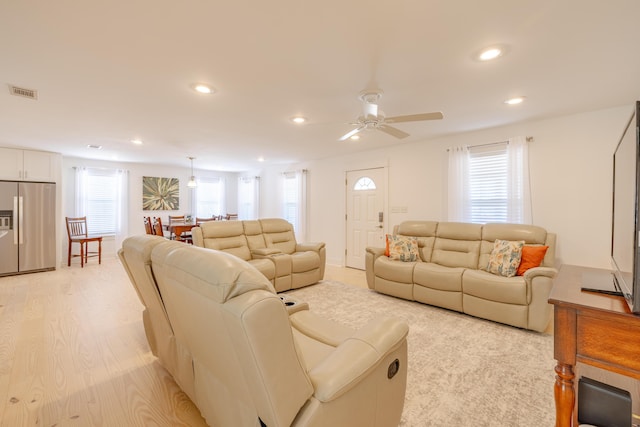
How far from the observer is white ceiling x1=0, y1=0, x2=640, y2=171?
5.15 feet

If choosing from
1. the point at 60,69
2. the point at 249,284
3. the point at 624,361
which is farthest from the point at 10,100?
the point at 624,361

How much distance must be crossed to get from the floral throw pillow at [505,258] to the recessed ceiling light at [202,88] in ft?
11.8

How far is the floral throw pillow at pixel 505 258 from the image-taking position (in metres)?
3.10

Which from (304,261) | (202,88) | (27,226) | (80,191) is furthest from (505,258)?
(80,191)

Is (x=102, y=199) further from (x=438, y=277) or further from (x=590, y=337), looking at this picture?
(x=590, y=337)

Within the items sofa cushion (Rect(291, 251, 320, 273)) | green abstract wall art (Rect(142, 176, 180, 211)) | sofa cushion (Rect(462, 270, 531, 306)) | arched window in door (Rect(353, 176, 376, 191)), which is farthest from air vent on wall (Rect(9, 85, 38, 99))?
sofa cushion (Rect(462, 270, 531, 306))

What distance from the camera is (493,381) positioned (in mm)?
1968

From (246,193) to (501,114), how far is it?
649 centimetres

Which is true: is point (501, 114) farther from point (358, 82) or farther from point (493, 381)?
point (493, 381)

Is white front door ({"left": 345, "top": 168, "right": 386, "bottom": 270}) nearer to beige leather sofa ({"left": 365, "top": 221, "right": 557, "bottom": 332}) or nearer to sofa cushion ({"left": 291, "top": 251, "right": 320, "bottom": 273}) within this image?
beige leather sofa ({"left": 365, "top": 221, "right": 557, "bottom": 332})

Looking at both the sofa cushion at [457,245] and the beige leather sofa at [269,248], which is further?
the beige leather sofa at [269,248]

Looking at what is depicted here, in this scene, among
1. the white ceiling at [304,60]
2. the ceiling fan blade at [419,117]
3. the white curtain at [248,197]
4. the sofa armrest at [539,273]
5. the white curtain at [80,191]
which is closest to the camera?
the white ceiling at [304,60]

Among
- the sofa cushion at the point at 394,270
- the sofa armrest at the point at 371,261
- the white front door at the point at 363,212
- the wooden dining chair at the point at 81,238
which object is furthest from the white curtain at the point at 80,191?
the sofa cushion at the point at 394,270

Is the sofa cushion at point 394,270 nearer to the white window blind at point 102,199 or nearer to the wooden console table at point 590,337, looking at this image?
the wooden console table at point 590,337
